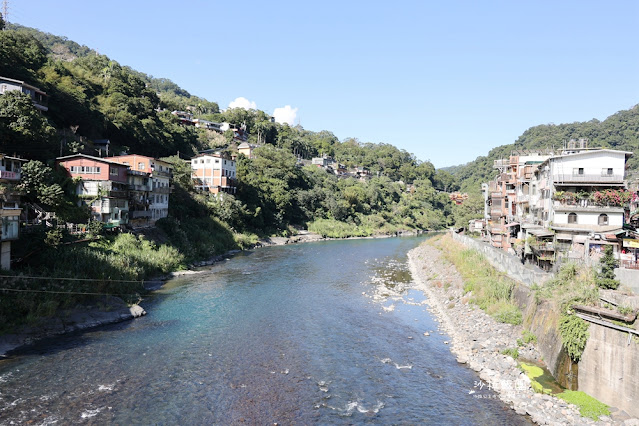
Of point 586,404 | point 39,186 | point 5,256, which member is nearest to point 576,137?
point 586,404

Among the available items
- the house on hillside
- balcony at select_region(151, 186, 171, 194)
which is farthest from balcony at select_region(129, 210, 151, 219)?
the house on hillside

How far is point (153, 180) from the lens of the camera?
133 ft

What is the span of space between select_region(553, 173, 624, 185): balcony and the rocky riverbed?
925 cm

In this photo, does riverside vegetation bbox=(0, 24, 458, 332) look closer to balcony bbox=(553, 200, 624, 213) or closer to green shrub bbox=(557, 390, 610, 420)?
green shrub bbox=(557, 390, 610, 420)

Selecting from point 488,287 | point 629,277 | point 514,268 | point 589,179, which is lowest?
point 488,287

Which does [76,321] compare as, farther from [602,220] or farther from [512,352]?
[602,220]

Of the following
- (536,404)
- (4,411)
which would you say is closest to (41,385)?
(4,411)

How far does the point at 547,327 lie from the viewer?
16.4 m

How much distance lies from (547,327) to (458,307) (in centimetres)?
809

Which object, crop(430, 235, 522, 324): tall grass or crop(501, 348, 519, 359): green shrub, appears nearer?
crop(501, 348, 519, 359): green shrub

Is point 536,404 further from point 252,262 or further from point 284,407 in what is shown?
point 252,262

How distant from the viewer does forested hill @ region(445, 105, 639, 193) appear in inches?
4122

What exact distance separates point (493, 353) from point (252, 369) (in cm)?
1022

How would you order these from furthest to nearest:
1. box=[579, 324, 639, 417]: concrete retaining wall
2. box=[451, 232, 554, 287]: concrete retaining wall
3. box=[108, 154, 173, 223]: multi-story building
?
1. box=[108, 154, 173, 223]: multi-story building
2. box=[451, 232, 554, 287]: concrete retaining wall
3. box=[579, 324, 639, 417]: concrete retaining wall
